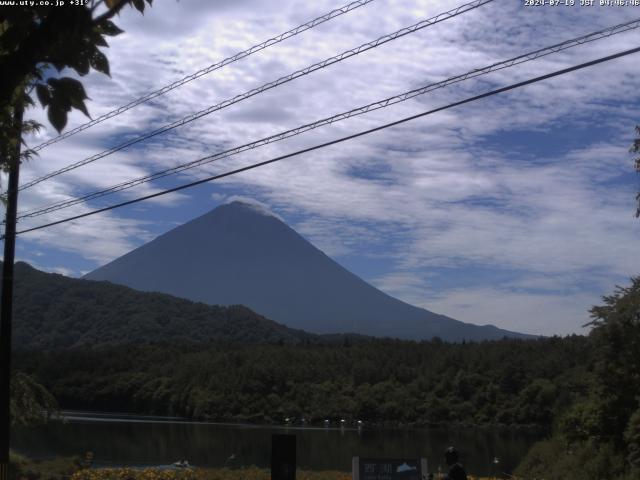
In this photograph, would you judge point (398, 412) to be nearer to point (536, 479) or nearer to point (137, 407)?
point (137, 407)

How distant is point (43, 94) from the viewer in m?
4.04

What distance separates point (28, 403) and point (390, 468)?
12.9 meters

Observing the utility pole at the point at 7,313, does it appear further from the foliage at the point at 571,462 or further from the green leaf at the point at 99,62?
the green leaf at the point at 99,62

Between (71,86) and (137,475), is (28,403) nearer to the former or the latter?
(137,475)

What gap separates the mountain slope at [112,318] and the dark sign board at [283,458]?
14316cm

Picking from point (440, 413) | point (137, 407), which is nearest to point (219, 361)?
point (137, 407)

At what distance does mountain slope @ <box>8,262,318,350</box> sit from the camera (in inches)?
6230

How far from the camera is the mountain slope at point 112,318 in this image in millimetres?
158250

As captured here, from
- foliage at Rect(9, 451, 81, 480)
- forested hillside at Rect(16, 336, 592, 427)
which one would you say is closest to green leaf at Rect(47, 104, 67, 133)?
foliage at Rect(9, 451, 81, 480)

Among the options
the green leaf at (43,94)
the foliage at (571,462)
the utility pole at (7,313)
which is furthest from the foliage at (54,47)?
the foliage at (571,462)

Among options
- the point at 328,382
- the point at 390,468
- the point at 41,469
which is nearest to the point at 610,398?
the point at 390,468

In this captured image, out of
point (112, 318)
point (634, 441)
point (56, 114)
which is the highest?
point (112, 318)

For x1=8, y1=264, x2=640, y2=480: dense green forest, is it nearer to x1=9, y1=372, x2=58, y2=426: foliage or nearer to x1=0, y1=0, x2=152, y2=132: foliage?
x1=9, y1=372, x2=58, y2=426: foliage

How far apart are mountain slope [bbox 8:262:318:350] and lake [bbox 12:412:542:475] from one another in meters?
102
